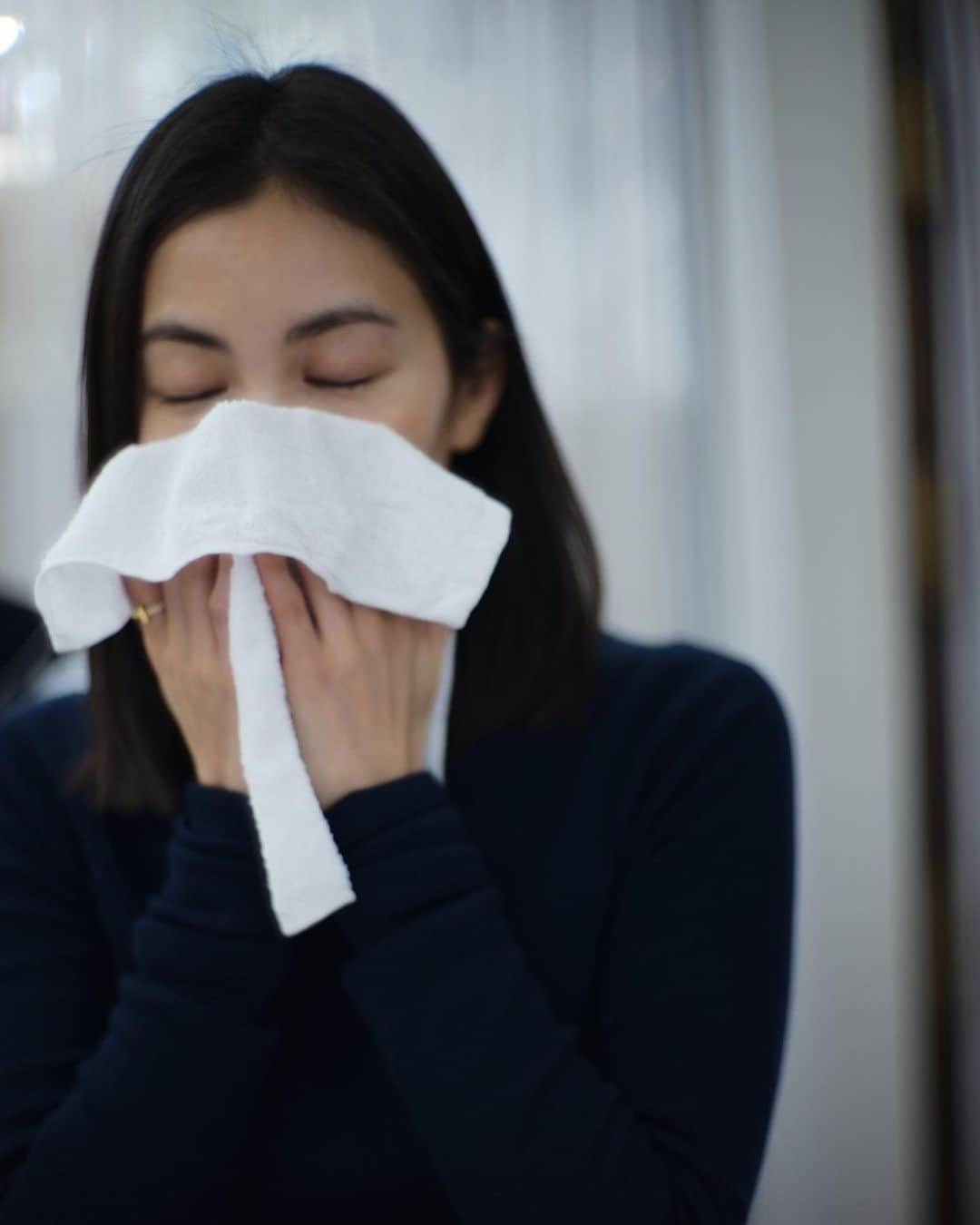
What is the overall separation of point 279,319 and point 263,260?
4 centimetres

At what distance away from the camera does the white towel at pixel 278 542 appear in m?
0.59

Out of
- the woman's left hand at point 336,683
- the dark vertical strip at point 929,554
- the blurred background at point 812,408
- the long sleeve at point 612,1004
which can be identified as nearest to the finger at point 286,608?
the woman's left hand at point 336,683

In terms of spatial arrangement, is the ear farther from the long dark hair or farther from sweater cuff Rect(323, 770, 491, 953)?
sweater cuff Rect(323, 770, 491, 953)

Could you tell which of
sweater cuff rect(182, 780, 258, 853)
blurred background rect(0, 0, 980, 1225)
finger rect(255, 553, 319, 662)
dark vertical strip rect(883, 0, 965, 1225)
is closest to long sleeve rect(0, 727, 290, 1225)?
sweater cuff rect(182, 780, 258, 853)

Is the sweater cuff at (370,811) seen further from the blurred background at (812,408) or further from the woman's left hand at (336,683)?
the blurred background at (812,408)

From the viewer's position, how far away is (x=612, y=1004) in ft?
2.19

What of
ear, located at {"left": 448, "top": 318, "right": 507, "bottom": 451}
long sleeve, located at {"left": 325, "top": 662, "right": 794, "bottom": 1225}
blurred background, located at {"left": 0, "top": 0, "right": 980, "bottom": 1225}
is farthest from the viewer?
blurred background, located at {"left": 0, "top": 0, "right": 980, "bottom": 1225}

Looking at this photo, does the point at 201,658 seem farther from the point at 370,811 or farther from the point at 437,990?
the point at 437,990

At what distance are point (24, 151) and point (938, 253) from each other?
109cm

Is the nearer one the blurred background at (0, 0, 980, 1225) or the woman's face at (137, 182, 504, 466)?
the woman's face at (137, 182, 504, 466)

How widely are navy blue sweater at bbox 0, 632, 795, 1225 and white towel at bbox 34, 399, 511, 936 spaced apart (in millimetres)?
45

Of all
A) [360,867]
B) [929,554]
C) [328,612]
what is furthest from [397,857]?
[929,554]

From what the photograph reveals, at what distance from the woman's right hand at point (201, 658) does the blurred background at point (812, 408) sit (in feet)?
2.38

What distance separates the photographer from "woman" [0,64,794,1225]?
59 centimetres
